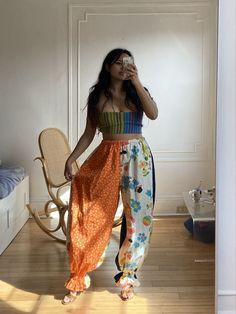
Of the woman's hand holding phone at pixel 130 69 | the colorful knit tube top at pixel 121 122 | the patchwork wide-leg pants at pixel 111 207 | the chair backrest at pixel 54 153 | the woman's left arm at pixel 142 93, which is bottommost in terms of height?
the patchwork wide-leg pants at pixel 111 207

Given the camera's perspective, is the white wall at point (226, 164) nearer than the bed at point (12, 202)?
Yes

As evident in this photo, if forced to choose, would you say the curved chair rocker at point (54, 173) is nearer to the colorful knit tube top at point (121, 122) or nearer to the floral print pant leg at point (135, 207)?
the floral print pant leg at point (135, 207)

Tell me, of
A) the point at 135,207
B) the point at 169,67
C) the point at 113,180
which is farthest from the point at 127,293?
the point at 169,67

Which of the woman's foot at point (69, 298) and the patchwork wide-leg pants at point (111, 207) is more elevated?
the patchwork wide-leg pants at point (111, 207)

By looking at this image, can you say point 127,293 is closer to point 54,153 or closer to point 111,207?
point 111,207

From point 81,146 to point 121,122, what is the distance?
0.58 ft

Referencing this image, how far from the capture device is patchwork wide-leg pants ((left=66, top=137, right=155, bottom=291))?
4.75 feet

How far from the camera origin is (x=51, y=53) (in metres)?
1.48

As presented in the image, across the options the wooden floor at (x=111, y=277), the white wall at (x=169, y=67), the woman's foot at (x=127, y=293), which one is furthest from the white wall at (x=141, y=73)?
the woman's foot at (x=127, y=293)

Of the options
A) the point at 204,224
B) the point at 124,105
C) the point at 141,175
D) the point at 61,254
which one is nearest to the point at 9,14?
the point at 124,105

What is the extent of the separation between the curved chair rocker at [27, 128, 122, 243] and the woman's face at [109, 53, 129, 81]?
30 centimetres

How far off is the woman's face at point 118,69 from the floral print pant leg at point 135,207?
9.4 inches

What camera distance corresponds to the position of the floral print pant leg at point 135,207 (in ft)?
4.74

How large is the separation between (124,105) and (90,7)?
1.24 ft
